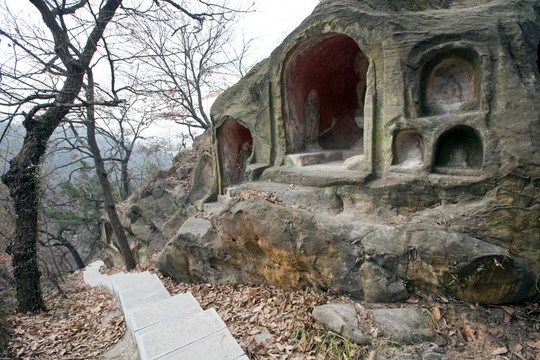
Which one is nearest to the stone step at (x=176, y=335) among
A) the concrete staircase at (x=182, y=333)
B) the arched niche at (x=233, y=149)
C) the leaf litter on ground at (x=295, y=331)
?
the concrete staircase at (x=182, y=333)

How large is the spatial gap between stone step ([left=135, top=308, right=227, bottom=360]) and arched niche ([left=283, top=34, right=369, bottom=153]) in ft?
14.2

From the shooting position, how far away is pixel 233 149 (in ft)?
→ 29.9

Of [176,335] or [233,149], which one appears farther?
[233,149]

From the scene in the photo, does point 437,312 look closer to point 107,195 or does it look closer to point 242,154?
point 242,154

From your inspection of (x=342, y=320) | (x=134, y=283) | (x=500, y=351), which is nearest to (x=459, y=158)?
(x=500, y=351)

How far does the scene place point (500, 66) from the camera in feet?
12.4

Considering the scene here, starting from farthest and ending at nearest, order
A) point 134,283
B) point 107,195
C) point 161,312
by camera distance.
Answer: point 107,195 < point 134,283 < point 161,312

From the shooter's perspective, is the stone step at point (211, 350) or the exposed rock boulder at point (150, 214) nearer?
the stone step at point (211, 350)

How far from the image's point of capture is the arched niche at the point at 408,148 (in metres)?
4.57

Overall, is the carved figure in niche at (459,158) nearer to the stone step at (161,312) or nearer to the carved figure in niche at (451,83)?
the carved figure in niche at (451,83)

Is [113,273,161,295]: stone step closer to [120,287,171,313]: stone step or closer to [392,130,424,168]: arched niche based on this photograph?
[120,287,171,313]: stone step

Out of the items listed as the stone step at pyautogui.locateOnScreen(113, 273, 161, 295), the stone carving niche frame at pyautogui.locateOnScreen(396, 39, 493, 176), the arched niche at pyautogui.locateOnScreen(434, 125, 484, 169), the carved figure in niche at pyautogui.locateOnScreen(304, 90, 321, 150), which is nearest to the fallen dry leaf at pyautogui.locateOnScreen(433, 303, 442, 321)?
the stone carving niche frame at pyautogui.locateOnScreen(396, 39, 493, 176)

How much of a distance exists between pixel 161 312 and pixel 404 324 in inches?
117

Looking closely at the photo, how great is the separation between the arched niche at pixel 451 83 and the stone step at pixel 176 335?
13.9 feet
